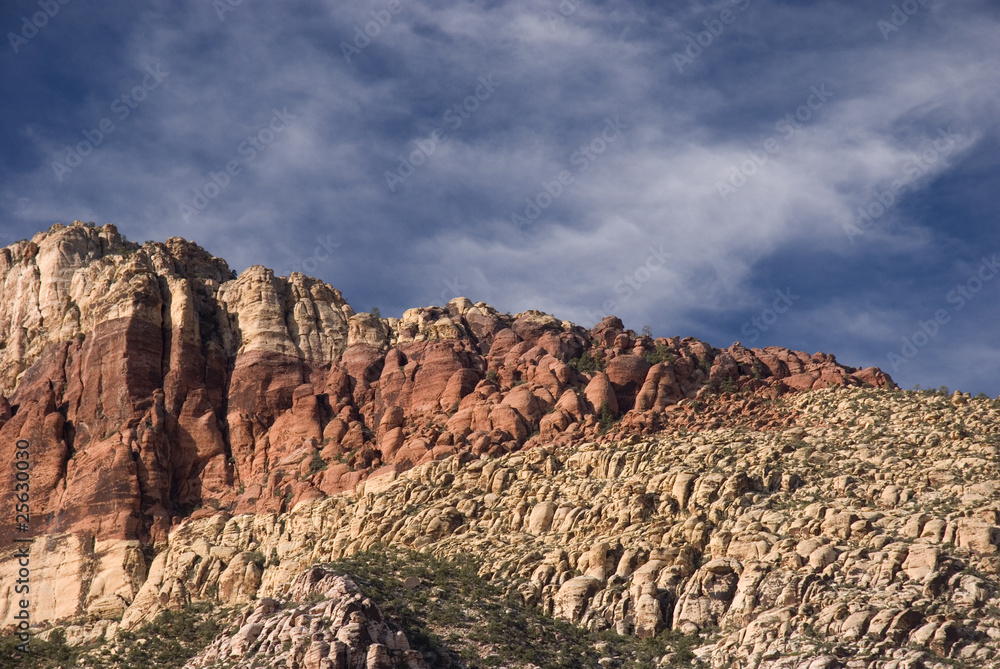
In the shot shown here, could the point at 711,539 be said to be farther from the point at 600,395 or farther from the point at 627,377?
the point at 627,377

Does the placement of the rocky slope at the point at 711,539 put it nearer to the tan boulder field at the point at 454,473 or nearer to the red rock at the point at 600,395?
the tan boulder field at the point at 454,473

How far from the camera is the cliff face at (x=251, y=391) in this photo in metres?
86.5

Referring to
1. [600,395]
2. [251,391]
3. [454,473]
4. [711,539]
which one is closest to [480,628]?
[711,539]

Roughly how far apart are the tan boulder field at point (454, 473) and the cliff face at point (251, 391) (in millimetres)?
240

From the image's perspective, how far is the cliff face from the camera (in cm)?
8650

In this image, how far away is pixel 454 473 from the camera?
83.5m

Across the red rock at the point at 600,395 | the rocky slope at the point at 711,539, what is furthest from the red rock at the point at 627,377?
the rocky slope at the point at 711,539

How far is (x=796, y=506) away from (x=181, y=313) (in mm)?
52731

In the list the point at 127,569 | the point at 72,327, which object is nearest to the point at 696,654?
the point at 127,569

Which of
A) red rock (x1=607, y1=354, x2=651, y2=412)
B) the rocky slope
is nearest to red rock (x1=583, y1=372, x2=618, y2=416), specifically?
red rock (x1=607, y1=354, x2=651, y2=412)

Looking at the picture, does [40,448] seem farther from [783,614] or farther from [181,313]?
[783,614]

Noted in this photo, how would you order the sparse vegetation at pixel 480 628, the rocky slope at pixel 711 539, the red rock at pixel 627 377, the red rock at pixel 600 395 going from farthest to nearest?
the red rock at pixel 627 377
the red rock at pixel 600 395
the sparse vegetation at pixel 480 628
the rocky slope at pixel 711 539

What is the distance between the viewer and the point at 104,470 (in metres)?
89.2

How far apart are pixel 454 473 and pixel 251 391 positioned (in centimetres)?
2216
